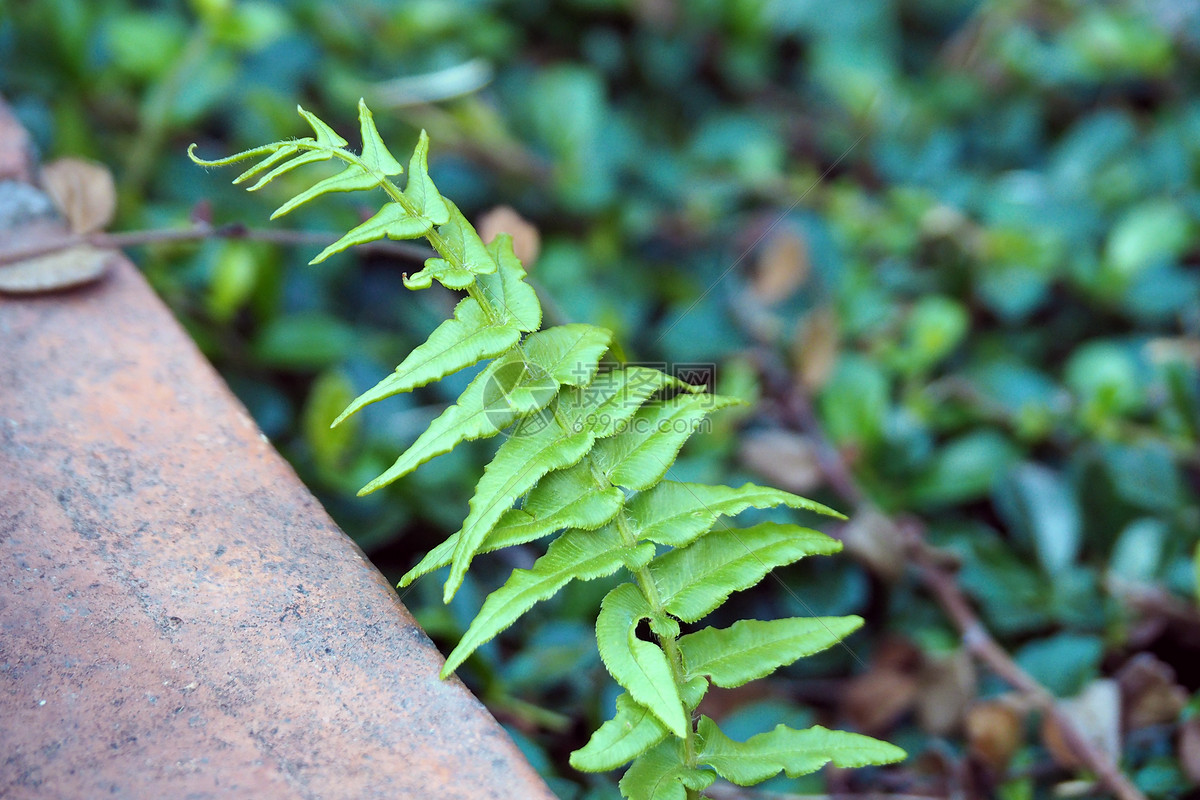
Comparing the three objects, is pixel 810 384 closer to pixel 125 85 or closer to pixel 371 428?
pixel 371 428

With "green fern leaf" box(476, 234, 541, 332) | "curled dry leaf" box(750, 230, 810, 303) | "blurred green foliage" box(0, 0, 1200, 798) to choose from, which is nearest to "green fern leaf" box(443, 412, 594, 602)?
"green fern leaf" box(476, 234, 541, 332)

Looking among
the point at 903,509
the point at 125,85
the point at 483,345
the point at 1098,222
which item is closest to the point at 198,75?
the point at 125,85

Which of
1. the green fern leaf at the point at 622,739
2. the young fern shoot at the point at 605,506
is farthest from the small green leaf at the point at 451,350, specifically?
the green fern leaf at the point at 622,739

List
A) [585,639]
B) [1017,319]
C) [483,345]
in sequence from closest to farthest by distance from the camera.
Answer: [483,345] → [585,639] → [1017,319]

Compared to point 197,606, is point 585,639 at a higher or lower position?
lower

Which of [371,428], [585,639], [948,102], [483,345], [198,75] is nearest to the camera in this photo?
[483,345]

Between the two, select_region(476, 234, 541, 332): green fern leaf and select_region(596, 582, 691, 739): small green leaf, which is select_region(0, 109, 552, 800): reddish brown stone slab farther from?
select_region(476, 234, 541, 332): green fern leaf

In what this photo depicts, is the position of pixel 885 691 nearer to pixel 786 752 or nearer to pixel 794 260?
pixel 786 752
